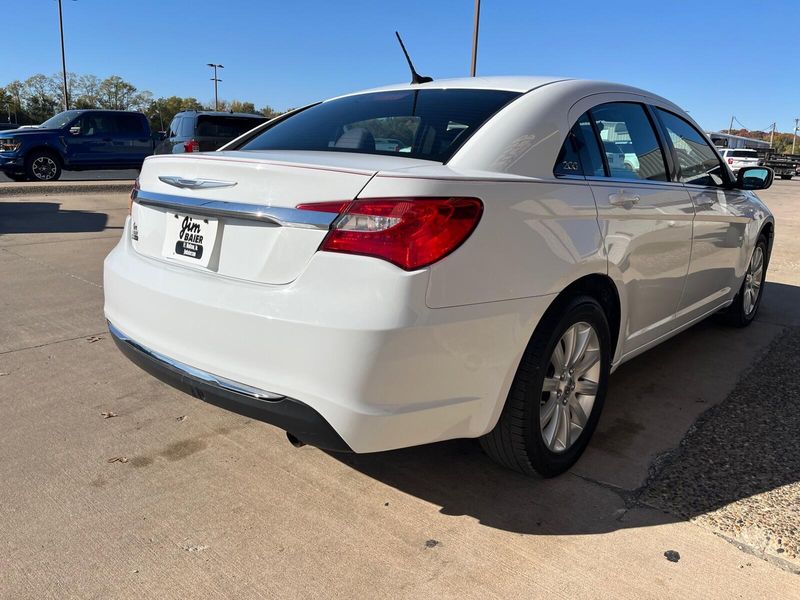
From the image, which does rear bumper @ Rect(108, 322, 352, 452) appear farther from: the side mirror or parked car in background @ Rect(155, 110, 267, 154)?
parked car in background @ Rect(155, 110, 267, 154)

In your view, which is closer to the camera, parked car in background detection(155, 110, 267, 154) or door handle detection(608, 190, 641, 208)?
door handle detection(608, 190, 641, 208)

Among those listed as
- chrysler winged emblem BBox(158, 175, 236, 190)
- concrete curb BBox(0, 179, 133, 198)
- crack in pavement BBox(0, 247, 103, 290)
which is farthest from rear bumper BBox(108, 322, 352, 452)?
concrete curb BBox(0, 179, 133, 198)

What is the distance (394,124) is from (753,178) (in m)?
2.92

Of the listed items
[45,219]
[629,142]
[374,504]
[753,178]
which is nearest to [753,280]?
[753,178]

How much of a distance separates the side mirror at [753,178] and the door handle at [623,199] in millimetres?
1843

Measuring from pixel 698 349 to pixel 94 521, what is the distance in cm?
392

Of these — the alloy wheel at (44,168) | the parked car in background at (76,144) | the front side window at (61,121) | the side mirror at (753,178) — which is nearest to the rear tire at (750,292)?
the side mirror at (753,178)

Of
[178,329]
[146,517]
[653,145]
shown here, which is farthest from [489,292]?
[653,145]

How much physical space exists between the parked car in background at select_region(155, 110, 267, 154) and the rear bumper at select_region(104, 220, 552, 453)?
479 inches

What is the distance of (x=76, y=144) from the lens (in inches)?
643

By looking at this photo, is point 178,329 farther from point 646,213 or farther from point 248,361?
point 646,213

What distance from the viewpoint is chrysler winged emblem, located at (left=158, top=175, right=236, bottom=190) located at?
2.32 m

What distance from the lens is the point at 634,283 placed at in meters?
3.08

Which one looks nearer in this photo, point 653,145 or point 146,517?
point 146,517
